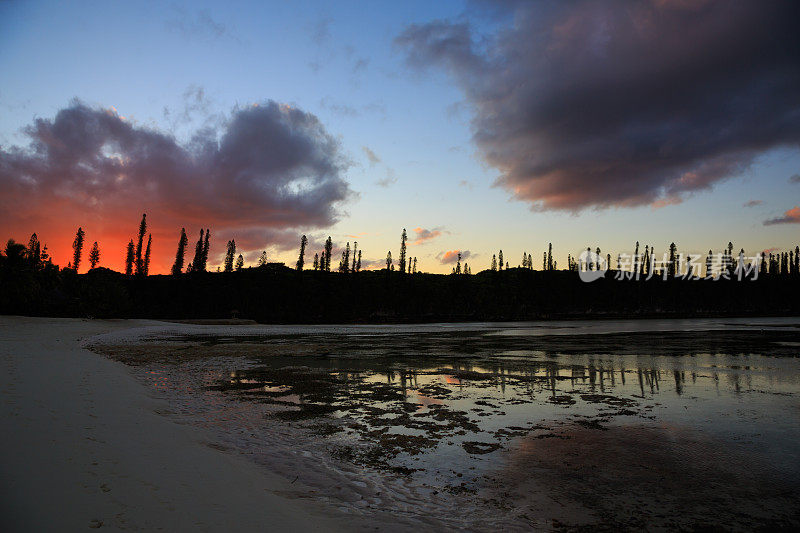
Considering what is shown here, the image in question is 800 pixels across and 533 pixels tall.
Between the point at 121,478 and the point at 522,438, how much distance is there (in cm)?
823

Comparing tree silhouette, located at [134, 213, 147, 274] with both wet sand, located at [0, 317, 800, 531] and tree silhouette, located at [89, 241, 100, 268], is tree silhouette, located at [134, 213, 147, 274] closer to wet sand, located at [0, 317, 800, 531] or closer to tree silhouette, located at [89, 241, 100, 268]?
tree silhouette, located at [89, 241, 100, 268]

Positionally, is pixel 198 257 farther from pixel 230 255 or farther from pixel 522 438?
pixel 522 438

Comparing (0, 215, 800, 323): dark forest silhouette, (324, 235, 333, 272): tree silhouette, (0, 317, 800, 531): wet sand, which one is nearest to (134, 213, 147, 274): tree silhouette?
(0, 215, 800, 323): dark forest silhouette

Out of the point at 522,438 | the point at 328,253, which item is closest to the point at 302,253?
the point at 328,253

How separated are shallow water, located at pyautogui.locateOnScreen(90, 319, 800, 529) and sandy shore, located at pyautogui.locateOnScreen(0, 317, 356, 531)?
86cm

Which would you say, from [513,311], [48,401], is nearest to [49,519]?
[48,401]

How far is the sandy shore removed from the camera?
486cm

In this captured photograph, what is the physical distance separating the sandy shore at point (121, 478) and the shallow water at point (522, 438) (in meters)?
0.86

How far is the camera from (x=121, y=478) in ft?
19.5

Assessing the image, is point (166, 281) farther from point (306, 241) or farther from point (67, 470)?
point (67, 470)

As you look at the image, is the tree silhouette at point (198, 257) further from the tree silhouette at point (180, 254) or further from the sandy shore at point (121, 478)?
the sandy shore at point (121, 478)

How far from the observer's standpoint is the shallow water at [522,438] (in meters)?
6.59

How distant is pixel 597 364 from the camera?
22312 mm

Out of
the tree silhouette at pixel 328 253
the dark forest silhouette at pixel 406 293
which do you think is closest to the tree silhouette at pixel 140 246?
the dark forest silhouette at pixel 406 293
